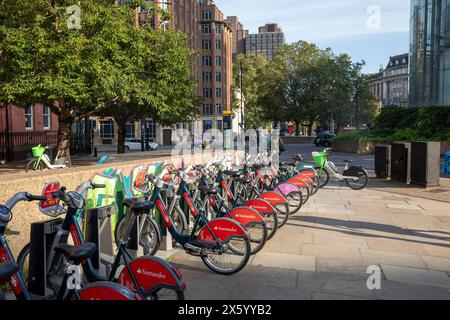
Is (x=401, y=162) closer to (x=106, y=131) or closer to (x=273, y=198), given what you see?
(x=273, y=198)

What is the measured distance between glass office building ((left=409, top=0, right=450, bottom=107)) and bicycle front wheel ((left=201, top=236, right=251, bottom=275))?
3119cm

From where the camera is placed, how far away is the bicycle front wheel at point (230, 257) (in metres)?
5.20

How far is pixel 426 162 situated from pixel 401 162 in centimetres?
135

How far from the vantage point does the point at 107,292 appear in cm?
293

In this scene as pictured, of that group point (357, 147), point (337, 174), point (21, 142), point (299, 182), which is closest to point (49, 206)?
point (299, 182)

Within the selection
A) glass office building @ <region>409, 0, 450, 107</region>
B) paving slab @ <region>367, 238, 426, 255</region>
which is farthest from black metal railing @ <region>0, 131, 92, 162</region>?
glass office building @ <region>409, 0, 450, 107</region>

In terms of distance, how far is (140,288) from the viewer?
348cm

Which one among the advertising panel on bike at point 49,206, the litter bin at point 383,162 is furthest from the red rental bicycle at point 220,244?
the litter bin at point 383,162

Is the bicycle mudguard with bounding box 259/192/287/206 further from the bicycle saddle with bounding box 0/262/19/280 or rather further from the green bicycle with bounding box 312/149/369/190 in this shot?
the green bicycle with bounding box 312/149/369/190

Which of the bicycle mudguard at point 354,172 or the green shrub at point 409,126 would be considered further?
the green shrub at point 409,126

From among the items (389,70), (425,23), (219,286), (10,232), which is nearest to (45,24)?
(10,232)

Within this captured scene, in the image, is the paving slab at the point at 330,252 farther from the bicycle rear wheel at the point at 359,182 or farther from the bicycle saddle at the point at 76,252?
the bicycle rear wheel at the point at 359,182

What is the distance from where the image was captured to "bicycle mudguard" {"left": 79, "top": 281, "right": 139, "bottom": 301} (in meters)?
2.89

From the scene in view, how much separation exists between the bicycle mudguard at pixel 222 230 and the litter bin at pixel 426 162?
31.3 feet
